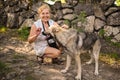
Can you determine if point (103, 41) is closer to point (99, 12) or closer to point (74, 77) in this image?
point (99, 12)

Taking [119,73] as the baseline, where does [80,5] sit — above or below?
above

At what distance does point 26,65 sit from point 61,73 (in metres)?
1.14

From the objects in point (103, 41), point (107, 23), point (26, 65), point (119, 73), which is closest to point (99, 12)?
point (107, 23)

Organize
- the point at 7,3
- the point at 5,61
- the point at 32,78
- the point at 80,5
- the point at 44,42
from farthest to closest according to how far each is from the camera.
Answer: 1. the point at 7,3
2. the point at 80,5
3. the point at 5,61
4. the point at 44,42
5. the point at 32,78

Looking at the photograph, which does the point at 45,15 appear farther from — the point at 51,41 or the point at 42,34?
the point at 51,41

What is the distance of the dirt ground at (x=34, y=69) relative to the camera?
695 centimetres

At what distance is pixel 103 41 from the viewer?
33.9 ft

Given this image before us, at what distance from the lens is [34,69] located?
7.40m

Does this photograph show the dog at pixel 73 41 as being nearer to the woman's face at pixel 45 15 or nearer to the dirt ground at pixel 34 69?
the dirt ground at pixel 34 69

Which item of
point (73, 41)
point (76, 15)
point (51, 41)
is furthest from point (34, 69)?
point (76, 15)

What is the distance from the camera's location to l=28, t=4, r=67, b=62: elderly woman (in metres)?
7.02

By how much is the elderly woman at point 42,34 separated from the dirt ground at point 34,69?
44 centimetres

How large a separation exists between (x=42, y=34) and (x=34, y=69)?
98 cm

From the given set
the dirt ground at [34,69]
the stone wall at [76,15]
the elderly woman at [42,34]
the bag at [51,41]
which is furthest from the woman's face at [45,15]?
the stone wall at [76,15]
